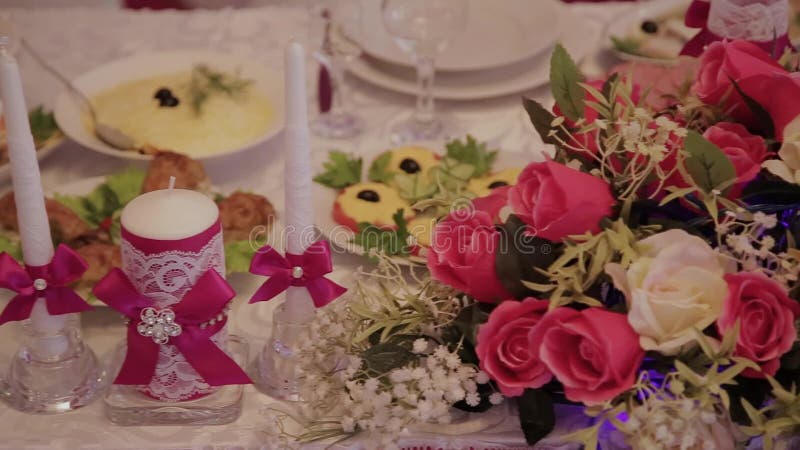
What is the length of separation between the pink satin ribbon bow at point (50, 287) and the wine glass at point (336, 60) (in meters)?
0.55

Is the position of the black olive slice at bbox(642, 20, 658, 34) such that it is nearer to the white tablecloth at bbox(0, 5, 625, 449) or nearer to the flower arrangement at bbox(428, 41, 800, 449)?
the white tablecloth at bbox(0, 5, 625, 449)

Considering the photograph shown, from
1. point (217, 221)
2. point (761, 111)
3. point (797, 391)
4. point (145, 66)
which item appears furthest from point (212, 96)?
point (797, 391)

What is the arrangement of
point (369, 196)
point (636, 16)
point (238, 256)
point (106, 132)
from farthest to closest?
point (636, 16)
point (106, 132)
point (369, 196)
point (238, 256)

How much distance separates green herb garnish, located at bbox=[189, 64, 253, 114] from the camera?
4.33ft

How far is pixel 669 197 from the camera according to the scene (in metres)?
0.75

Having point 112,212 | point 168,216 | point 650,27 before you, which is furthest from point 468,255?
point 650,27

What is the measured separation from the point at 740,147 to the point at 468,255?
25 cm

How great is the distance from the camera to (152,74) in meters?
1.45

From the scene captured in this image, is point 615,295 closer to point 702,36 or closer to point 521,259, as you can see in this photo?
point 521,259

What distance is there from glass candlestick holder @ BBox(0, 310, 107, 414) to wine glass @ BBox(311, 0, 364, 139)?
56 cm

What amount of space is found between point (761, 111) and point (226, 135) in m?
0.70

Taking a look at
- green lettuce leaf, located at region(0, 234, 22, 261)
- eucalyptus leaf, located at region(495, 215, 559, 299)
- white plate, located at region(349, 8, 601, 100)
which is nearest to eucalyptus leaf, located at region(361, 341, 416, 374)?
eucalyptus leaf, located at region(495, 215, 559, 299)

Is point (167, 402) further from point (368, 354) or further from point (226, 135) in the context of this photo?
point (226, 135)

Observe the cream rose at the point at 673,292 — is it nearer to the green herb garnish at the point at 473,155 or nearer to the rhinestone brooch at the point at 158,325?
the rhinestone brooch at the point at 158,325
